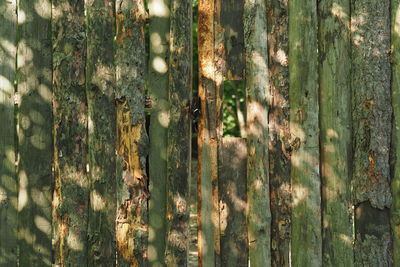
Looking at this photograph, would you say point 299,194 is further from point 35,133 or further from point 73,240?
point 35,133

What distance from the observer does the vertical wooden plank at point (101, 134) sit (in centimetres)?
406

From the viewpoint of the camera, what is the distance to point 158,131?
4094 mm

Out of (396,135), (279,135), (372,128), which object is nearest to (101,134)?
(279,135)

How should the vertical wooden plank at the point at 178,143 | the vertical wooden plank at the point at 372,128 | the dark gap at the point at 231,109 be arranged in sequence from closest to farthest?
the vertical wooden plank at the point at 372,128
the vertical wooden plank at the point at 178,143
the dark gap at the point at 231,109

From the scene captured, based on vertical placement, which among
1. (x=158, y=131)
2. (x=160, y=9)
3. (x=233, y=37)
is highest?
(x=160, y=9)

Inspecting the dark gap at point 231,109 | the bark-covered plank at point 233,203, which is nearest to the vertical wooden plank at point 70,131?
the bark-covered plank at point 233,203

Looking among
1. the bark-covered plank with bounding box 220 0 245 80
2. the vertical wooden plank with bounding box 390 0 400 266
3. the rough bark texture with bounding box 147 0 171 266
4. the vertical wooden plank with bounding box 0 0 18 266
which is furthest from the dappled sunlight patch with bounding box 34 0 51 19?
the vertical wooden plank with bounding box 390 0 400 266

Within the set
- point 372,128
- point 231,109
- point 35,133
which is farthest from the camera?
point 231,109

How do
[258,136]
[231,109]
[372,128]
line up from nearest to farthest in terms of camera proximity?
[372,128]
[258,136]
[231,109]

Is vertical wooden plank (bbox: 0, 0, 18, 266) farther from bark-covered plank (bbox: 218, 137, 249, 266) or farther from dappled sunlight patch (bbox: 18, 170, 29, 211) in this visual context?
bark-covered plank (bbox: 218, 137, 249, 266)

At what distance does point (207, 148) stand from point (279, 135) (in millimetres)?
458

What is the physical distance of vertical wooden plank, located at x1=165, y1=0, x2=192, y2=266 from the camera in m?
4.04

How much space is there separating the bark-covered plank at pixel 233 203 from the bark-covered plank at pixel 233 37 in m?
0.45

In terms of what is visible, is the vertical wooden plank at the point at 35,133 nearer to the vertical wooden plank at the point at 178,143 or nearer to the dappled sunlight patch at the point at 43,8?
the dappled sunlight patch at the point at 43,8
